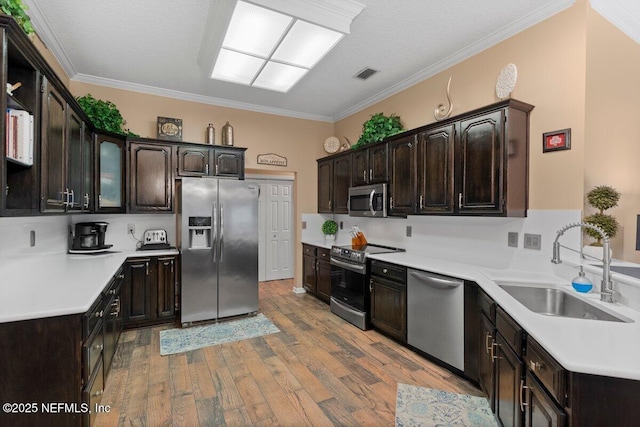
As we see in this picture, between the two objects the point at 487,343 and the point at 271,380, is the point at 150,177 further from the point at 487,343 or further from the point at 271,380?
the point at 487,343

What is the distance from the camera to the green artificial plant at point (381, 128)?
12.8ft

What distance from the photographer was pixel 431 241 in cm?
352

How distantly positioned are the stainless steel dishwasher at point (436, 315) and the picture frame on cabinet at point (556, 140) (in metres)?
1.31

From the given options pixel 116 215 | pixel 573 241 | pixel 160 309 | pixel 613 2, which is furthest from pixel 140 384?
pixel 613 2

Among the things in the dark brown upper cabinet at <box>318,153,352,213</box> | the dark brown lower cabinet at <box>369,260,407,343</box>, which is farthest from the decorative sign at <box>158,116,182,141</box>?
the dark brown lower cabinet at <box>369,260,407,343</box>

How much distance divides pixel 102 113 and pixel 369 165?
10.8 feet

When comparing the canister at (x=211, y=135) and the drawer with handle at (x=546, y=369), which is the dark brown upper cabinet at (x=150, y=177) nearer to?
the canister at (x=211, y=135)

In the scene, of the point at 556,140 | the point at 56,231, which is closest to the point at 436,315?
the point at 556,140

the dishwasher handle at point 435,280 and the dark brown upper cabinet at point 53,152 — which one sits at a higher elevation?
the dark brown upper cabinet at point 53,152

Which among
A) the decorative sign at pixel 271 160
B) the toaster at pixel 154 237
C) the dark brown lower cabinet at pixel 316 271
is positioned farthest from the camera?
the decorative sign at pixel 271 160

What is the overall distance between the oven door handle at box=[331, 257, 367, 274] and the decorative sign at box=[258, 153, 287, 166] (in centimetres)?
195

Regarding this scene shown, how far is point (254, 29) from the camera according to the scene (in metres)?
2.51

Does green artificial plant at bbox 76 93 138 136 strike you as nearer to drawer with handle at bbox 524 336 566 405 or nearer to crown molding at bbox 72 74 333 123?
crown molding at bbox 72 74 333 123

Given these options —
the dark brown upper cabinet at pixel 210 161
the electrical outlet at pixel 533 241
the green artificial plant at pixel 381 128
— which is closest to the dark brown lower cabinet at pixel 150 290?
the dark brown upper cabinet at pixel 210 161
